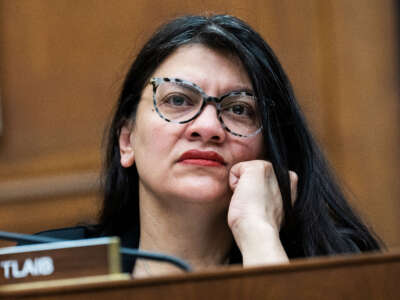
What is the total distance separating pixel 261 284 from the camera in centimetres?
75

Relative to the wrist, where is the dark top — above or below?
below

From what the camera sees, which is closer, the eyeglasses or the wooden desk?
the wooden desk

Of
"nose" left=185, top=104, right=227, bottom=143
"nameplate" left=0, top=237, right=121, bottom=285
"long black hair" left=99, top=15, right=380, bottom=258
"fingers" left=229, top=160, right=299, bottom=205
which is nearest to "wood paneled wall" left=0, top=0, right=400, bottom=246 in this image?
"long black hair" left=99, top=15, right=380, bottom=258

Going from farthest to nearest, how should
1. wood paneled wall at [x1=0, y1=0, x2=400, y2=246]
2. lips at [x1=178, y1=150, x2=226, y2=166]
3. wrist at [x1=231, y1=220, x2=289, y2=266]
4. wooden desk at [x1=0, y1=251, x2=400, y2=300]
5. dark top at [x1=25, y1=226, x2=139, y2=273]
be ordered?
wood paneled wall at [x1=0, y1=0, x2=400, y2=246], dark top at [x1=25, y1=226, x2=139, y2=273], lips at [x1=178, y1=150, x2=226, y2=166], wrist at [x1=231, y1=220, x2=289, y2=266], wooden desk at [x1=0, y1=251, x2=400, y2=300]

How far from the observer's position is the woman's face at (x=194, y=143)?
1.31 meters

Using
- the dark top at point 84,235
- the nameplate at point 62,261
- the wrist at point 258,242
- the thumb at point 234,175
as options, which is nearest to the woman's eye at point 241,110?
the thumb at point 234,175

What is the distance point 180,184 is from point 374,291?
0.60 metres

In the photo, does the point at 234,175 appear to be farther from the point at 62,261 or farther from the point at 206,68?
the point at 62,261

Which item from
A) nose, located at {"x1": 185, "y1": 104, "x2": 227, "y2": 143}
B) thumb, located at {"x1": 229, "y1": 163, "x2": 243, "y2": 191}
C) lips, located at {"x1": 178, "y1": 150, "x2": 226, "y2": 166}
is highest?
nose, located at {"x1": 185, "y1": 104, "x2": 227, "y2": 143}

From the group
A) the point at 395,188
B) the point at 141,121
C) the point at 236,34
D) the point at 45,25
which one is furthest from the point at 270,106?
the point at 45,25

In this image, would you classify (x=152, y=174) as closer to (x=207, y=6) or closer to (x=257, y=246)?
(x=257, y=246)

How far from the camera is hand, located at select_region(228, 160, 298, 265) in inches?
47.8

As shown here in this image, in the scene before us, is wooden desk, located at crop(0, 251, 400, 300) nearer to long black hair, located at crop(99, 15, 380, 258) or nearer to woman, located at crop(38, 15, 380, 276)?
woman, located at crop(38, 15, 380, 276)

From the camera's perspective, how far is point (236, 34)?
142 cm
